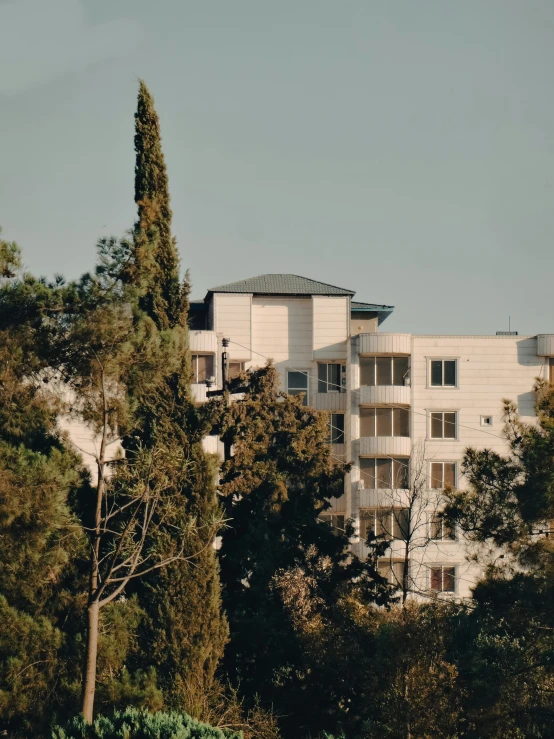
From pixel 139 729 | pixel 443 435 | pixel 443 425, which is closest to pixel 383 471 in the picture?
pixel 443 435

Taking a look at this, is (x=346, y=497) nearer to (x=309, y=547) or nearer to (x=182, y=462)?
(x=309, y=547)

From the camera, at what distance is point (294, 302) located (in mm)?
49688

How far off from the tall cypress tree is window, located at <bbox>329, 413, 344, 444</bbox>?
21.7 m

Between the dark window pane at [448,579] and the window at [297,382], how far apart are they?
922 centimetres

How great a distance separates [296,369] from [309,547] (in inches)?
782

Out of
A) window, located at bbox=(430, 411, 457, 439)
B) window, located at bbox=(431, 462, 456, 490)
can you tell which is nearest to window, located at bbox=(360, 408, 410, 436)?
window, located at bbox=(430, 411, 457, 439)

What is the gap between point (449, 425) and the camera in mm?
48344

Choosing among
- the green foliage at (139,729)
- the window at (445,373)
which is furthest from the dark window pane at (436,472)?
the green foliage at (139,729)

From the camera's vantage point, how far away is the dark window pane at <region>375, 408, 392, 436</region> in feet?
157

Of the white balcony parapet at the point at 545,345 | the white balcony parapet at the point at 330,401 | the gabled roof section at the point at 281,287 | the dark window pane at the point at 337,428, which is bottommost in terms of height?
the dark window pane at the point at 337,428

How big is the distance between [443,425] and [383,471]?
10.9ft

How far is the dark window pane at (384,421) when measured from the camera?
4791cm

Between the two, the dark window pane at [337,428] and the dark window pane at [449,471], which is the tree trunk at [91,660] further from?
the dark window pane at [449,471]

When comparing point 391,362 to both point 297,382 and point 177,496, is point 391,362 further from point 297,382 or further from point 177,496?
point 177,496
